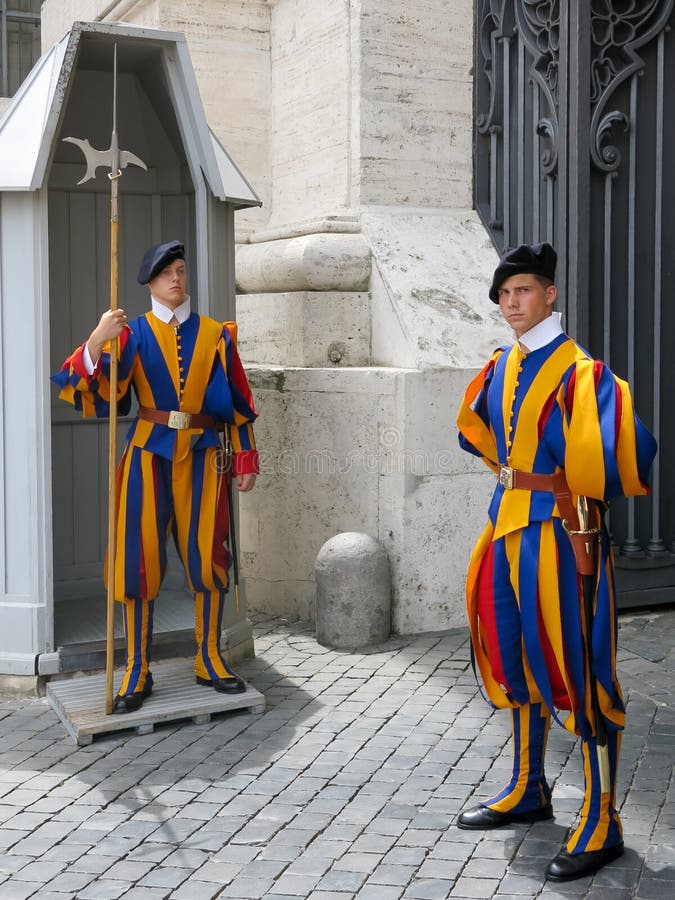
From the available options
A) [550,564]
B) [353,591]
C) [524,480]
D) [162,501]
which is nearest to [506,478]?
[524,480]

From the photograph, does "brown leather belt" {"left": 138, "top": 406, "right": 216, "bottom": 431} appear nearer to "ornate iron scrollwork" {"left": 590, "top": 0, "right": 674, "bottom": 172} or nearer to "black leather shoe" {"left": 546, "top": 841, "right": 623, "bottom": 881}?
"black leather shoe" {"left": 546, "top": 841, "right": 623, "bottom": 881}

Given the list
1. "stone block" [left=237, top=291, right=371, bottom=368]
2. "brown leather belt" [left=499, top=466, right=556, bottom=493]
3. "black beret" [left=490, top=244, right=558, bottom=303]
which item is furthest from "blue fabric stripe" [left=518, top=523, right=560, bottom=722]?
"stone block" [left=237, top=291, right=371, bottom=368]

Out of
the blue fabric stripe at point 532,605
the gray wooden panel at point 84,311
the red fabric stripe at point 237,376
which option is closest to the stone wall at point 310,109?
the gray wooden panel at point 84,311

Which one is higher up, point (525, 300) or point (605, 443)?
point (525, 300)

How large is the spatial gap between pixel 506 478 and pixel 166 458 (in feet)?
5.28

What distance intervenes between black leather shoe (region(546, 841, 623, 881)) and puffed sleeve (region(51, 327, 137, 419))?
2358 mm

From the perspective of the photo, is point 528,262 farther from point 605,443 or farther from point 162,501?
point 162,501

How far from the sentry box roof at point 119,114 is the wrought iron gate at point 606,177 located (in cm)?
161

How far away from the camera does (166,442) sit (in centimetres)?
468

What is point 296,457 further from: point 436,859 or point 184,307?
point 436,859

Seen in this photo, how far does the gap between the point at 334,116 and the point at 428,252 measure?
0.94m

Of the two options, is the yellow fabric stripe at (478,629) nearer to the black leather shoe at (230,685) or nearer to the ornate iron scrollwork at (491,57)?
the black leather shoe at (230,685)

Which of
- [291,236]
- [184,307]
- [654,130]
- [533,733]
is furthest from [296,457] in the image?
[533,733]

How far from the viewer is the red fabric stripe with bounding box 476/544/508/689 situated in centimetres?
355
